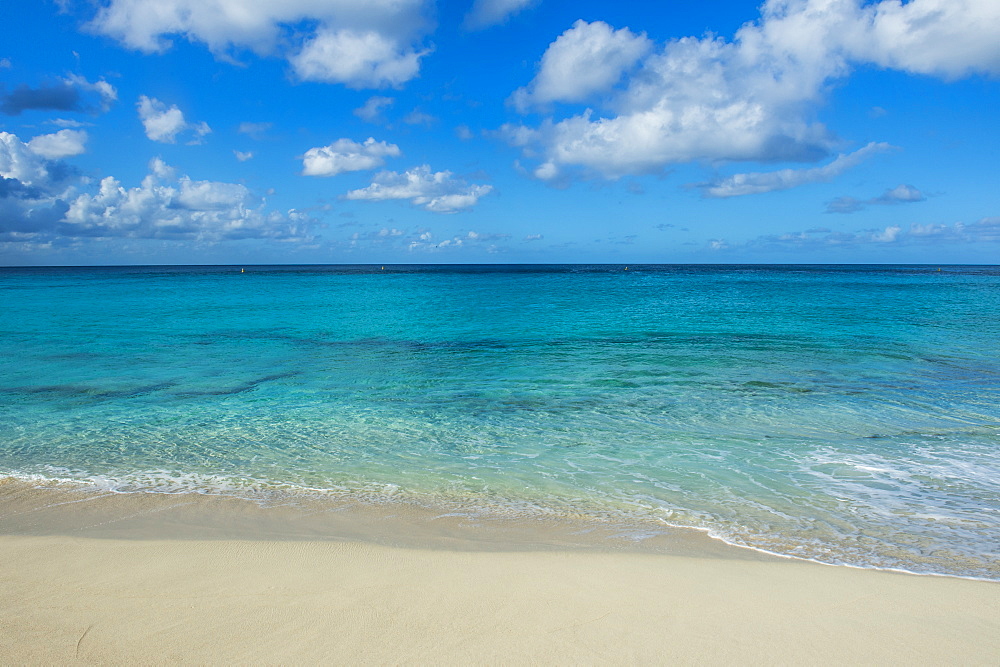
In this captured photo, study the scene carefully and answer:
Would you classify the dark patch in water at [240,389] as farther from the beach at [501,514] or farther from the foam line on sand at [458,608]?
the foam line on sand at [458,608]

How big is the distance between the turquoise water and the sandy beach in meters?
0.74

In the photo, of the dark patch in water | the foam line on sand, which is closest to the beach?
the foam line on sand

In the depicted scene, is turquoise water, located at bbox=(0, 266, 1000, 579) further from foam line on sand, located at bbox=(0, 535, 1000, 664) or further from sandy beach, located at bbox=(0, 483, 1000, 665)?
foam line on sand, located at bbox=(0, 535, 1000, 664)

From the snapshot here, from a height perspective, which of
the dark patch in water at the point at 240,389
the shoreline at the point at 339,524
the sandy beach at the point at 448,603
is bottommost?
the dark patch in water at the point at 240,389

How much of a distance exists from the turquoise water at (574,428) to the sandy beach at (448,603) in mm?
743

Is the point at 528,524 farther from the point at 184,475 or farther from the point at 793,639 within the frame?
the point at 184,475

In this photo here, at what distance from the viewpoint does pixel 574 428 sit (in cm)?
883

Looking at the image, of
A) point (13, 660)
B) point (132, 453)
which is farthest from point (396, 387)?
point (13, 660)

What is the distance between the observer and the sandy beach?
334cm

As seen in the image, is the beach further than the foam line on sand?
Yes

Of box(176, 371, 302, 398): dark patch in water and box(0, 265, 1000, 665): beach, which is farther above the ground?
box(0, 265, 1000, 665): beach

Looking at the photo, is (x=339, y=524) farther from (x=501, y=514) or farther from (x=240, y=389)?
(x=240, y=389)

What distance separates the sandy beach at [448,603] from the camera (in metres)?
3.34

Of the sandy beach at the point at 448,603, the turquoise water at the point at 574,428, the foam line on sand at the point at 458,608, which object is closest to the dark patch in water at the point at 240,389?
the turquoise water at the point at 574,428
